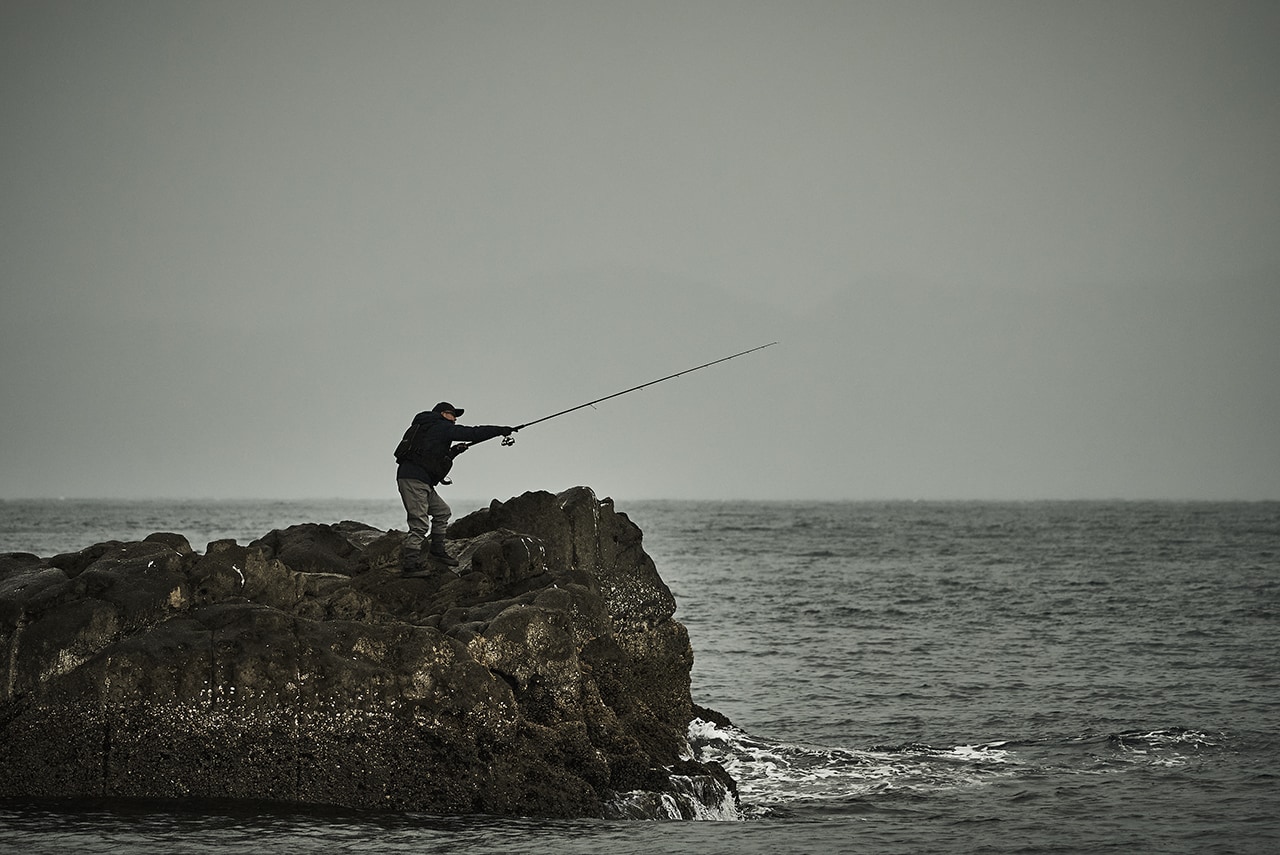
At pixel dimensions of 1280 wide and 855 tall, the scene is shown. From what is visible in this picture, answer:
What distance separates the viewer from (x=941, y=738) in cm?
1752

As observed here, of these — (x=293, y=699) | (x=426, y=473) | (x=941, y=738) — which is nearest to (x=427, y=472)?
(x=426, y=473)

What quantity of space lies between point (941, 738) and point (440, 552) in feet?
25.2

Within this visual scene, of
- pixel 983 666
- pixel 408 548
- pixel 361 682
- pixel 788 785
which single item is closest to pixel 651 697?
pixel 788 785

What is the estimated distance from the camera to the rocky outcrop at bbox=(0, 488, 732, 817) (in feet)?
37.4

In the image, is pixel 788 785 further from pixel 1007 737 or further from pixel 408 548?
pixel 408 548

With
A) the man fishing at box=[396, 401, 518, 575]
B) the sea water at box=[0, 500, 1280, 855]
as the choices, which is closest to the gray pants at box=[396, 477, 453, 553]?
the man fishing at box=[396, 401, 518, 575]

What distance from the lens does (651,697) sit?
15938mm

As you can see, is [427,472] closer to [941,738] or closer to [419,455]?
[419,455]

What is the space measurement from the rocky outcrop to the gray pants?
1663 mm

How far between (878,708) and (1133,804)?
6720 mm

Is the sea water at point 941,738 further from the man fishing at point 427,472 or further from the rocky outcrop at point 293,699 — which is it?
the man fishing at point 427,472

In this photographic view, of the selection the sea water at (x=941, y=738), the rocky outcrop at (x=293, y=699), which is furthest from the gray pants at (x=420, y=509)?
the sea water at (x=941, y=738)

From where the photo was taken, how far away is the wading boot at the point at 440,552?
15359 mm

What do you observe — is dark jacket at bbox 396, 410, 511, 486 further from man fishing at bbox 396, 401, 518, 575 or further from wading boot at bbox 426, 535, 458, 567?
wading boot at bbox 426, 535, 458, 567
